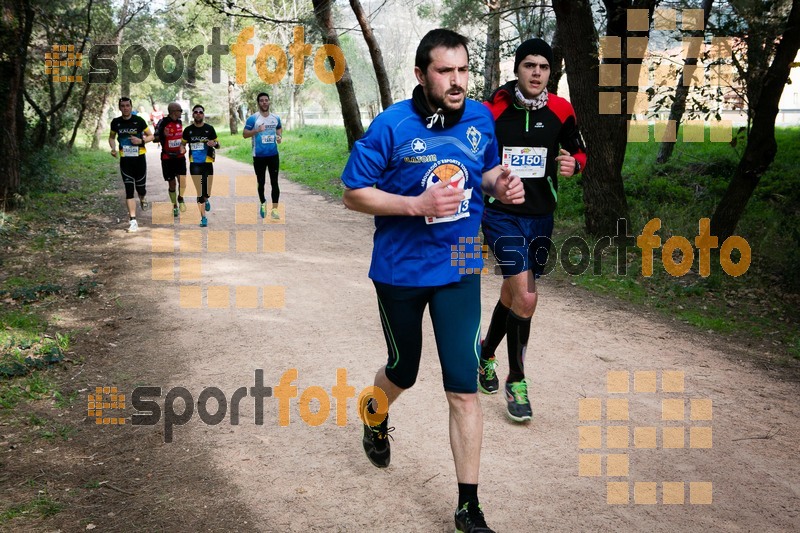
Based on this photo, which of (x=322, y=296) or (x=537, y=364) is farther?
(x=322, y=296)

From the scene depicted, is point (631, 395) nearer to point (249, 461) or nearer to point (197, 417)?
point (249, 461)

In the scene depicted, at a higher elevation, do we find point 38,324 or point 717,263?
point 717,263

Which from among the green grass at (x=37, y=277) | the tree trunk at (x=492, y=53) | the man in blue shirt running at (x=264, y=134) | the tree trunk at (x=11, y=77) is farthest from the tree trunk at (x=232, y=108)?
the man in blue shirt running at (x=264, y=134)

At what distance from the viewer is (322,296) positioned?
8.63 meters

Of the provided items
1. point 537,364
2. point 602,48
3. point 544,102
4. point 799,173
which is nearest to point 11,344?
point 537,364

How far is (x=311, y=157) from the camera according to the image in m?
27.8

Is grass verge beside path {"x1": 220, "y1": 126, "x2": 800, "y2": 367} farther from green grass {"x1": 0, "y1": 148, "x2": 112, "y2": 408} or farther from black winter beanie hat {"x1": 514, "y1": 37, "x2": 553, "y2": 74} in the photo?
green grass {"x1": 0, "y1": 148, "x2": 112, "y2": 408}

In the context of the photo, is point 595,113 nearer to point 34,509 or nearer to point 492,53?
point 492,53

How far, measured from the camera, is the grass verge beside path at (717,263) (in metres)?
7.90

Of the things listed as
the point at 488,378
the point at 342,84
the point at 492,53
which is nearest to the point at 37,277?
the point at 488,378

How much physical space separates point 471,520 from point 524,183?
8.39 feet

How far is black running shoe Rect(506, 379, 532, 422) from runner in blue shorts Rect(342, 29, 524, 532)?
1496 mm

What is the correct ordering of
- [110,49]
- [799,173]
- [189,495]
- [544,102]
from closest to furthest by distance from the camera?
[189,495] < [544,102] < [799,173] < [110,49]

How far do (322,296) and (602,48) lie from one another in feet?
19.8
